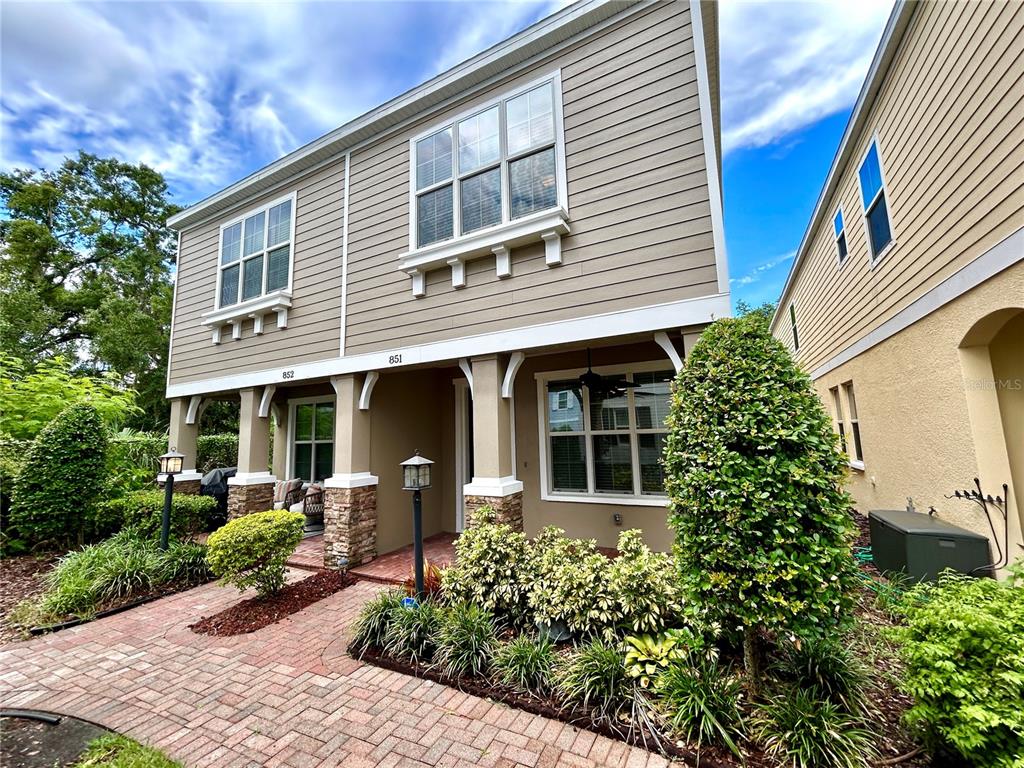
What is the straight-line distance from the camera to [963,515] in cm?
456

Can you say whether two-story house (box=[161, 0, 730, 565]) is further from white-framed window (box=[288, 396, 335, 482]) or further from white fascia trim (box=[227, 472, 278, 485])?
white-framed window (box=[288, 396, 335, 482])

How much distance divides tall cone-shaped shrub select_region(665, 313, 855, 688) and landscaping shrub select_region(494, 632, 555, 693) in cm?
121

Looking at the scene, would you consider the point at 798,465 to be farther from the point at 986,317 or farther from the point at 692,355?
the point at 986,317

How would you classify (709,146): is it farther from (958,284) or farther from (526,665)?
(526,665)

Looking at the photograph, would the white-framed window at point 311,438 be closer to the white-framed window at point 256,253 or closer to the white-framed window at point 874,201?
the white-framed window at point 256,253

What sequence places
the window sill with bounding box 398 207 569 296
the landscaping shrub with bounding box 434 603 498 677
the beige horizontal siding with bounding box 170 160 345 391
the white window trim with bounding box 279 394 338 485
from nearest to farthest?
the landscaping shrub with bounding box 434 603 498 677 < the window sill with bounding box 398 207 569 296 < the beige horizontal siding with bounding box 170 160 345 391 < the white window trim with bounding box 279 394 338 485

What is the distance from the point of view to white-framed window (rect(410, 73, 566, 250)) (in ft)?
17.0

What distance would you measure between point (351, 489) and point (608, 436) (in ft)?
12.4

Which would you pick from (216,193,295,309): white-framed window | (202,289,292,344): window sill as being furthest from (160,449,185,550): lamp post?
(216,193,295,309): white-framed window

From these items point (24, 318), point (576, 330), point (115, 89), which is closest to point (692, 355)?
point (576, 330)

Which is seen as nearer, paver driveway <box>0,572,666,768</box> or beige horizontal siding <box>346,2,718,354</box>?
paver driveway <box>0,572,666,768</box>

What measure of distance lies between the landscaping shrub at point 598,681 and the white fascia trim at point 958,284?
4687 mm

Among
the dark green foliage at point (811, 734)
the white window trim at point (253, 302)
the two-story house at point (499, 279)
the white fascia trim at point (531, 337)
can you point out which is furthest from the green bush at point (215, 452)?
the dark green foliage at point (811, 734)

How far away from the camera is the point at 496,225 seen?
17.3 ft
